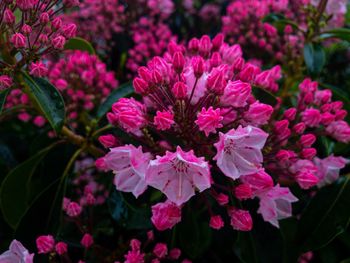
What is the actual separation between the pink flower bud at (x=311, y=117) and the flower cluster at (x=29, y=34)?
0.60m

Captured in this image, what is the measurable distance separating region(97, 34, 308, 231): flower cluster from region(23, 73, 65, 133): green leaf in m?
0.11

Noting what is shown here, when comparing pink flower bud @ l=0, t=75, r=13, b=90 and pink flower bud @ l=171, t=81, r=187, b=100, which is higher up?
pink flower bud @ l=171, t=81, r=187, b=100

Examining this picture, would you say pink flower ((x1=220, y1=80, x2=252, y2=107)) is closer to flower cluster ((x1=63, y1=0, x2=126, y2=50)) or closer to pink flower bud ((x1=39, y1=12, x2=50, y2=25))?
pink flower bud ((x1=39, y1=12, x2=50, y2=25))

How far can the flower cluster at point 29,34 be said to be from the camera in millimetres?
940

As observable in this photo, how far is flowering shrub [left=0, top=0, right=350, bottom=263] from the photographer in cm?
90

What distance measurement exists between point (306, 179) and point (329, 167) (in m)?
0.24

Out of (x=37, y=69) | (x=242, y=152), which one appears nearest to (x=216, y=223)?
(x=242, y=152)

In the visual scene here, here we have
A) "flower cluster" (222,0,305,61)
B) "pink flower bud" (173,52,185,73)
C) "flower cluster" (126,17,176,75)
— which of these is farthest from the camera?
"flower cluster" (126,17,176,75)

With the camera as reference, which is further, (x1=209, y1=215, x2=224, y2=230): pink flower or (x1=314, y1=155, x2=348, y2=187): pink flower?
(x1=314, y1=155, x2=348, y2=187): pink flower

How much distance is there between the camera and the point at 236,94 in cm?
90

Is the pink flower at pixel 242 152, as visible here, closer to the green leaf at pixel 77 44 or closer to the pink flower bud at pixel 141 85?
the pink flower bud at pixel 141 85

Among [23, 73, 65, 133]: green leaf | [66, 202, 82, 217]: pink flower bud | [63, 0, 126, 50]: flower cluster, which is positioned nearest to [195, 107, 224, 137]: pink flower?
[23, 73, 65, 133]: green leaf

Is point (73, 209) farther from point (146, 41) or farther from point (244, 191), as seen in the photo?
point (146, 41)

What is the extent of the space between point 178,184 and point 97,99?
809 millimetres
